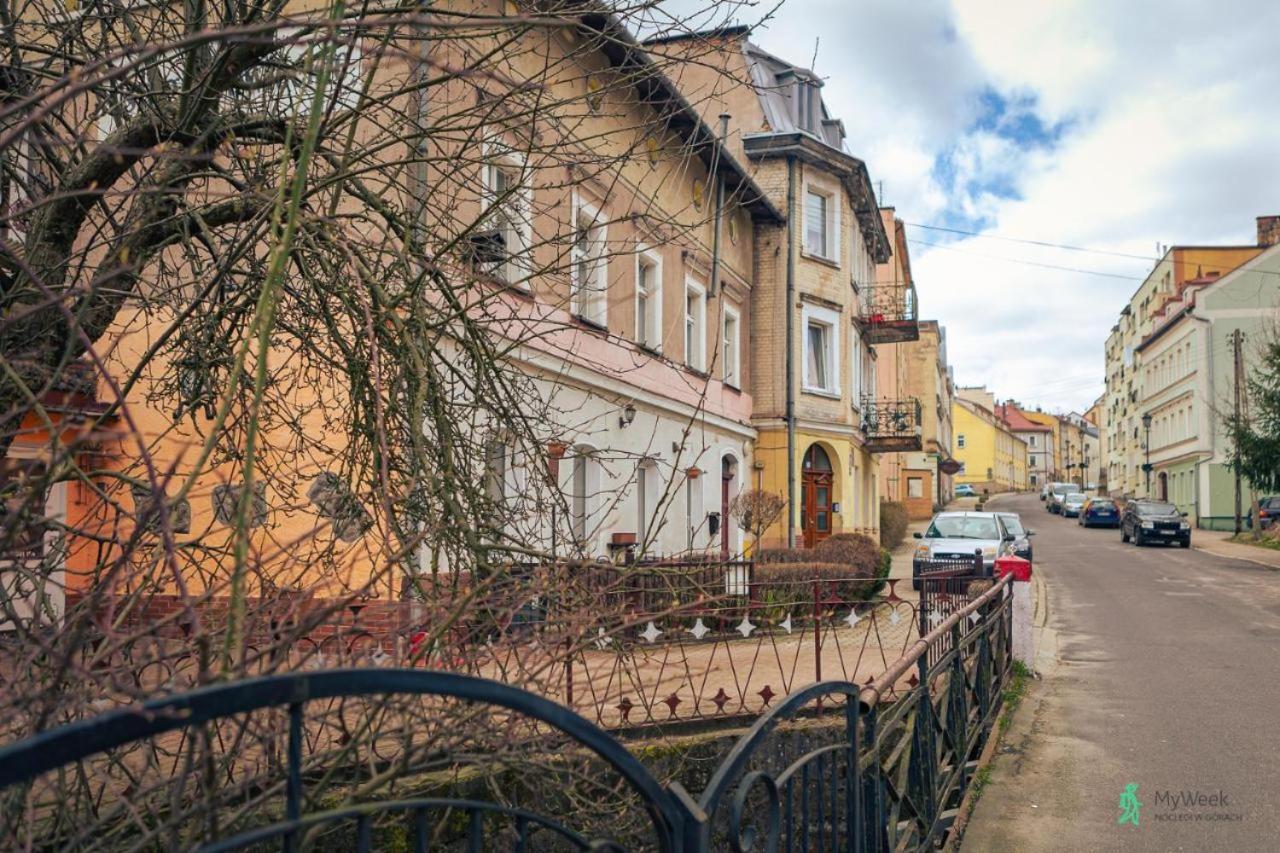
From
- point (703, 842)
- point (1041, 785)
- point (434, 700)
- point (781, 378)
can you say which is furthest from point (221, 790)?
point (781, 378)

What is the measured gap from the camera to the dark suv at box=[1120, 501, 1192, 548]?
3325 centimetres

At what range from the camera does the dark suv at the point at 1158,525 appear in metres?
33.2

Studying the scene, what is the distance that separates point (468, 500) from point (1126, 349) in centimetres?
7166

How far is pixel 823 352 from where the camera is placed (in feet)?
81.3

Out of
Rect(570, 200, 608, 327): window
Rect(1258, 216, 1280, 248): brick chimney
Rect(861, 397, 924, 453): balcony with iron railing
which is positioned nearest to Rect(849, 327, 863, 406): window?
Rect(861, 397, 924, 453): balcony with iron railing

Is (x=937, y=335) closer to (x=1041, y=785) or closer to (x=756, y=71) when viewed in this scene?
(x=756, y=71)

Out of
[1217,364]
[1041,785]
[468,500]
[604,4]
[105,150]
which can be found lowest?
[1041,785]

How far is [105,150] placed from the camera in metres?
1.91

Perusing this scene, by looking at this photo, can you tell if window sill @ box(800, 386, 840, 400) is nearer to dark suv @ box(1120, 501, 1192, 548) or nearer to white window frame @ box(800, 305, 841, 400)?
white window frame @ box(800, 305, 841, 400)

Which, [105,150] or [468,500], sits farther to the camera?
[468,500]

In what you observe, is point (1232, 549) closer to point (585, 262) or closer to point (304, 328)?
point (585, 262)

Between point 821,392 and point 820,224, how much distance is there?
4.00 m

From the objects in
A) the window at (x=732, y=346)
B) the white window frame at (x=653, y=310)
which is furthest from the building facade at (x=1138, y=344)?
the white window frame at (x=653, y=310)

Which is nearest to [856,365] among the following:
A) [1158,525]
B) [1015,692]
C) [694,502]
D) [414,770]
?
[694,502]
